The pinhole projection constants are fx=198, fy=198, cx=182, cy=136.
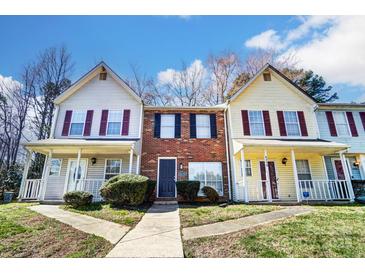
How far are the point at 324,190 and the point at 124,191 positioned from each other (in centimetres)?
1010

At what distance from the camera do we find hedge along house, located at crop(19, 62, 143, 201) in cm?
1105

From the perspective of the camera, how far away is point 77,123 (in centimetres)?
1246

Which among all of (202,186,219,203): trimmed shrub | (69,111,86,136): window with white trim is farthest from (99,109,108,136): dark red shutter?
(202,186,219,203): trimmed shrub

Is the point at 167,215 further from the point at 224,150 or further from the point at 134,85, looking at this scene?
the point at 134,85

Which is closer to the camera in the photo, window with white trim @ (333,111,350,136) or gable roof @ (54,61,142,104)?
gable roof @ (54,61,142,104)

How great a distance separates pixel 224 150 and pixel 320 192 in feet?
18.0

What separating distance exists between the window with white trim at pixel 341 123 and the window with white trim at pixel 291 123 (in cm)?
278

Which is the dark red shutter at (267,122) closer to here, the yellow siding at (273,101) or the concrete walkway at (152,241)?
the yellow siding at (273,101)

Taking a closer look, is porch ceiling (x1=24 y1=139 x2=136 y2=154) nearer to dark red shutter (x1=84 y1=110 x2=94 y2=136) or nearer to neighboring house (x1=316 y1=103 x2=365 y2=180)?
dark red shutter (x1=84 y1=110 x2=94 y2=136)

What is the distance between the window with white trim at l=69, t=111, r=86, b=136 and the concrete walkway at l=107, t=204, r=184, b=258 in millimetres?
8222

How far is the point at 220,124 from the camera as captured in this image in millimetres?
12867

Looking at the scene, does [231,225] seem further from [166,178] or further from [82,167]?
[82,167]

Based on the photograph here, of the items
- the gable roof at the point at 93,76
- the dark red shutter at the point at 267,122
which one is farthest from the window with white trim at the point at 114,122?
the dark red shutter at the point at 267,122
